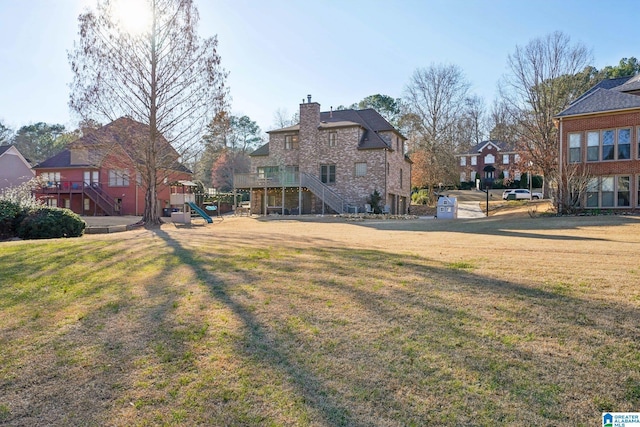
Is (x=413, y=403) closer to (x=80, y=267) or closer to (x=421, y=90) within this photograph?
(x=80, y=267)

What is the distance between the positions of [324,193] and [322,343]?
25101 millimetres

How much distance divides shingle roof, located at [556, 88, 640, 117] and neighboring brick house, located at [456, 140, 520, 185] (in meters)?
35.1

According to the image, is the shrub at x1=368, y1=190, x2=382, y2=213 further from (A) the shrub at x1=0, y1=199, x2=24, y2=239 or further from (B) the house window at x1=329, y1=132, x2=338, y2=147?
(A) the shrub at x1=0, y1=199, x2=24, y2=239

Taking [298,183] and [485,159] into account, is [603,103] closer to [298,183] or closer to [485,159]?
[298,183]

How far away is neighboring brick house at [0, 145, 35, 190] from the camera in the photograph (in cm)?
3777

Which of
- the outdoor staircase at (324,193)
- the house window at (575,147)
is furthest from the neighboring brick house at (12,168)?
the house window at (575,147)

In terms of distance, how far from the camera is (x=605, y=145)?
2181 centimetres

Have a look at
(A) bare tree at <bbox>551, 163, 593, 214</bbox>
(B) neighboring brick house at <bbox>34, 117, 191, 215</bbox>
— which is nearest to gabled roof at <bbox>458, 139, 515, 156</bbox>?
(A) bare tree at <bbox>551, 163, 593, 214</bbox>

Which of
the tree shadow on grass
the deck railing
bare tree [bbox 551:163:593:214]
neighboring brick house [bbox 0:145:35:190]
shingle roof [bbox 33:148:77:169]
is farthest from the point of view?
neighboring brick house [bbox 0:145:35:190]

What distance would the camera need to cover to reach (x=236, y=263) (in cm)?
740

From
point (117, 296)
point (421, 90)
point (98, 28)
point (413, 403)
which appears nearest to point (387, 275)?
point (413, 403)

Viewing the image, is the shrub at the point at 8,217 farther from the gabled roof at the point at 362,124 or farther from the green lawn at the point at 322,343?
the gabled roof at the point at 362,124

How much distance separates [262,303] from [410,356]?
2064 millimetres

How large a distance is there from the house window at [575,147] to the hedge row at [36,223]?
23.7 metres
